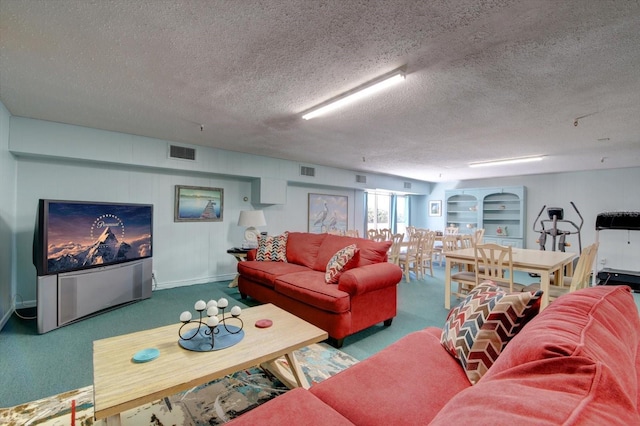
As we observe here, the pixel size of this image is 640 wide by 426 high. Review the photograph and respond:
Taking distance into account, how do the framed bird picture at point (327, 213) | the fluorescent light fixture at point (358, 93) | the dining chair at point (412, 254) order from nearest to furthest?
1. the fluorescent light fixture at point (358, 93)
2. the dining chair at point (412, 254)
3. the framed bird picture at point (327, 213)

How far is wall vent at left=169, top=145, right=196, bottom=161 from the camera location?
14.5 feet

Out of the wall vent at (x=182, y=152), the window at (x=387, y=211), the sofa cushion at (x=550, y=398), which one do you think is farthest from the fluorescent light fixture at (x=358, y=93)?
the window at (x=387, y=211)

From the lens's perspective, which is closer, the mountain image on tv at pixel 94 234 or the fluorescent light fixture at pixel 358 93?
the fluorescent light fixture at pixel 358 93

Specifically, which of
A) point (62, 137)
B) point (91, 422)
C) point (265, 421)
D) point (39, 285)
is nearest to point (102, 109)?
point (62, 137)

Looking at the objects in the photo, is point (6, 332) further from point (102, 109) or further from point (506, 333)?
point (506, 333)

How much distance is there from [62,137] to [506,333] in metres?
4.94

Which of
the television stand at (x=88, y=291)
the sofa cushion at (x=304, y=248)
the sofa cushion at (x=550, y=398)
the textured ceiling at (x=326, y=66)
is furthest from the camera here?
the sofa cushion at (x=304, y=248)

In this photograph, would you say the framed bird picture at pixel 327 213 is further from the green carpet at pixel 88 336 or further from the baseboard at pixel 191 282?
the green carpet at pixel 88 336

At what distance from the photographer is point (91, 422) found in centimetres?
168

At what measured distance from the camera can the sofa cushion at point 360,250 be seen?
315 centimetres

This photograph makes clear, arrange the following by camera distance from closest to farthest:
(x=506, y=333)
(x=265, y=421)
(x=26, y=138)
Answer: (x=265, y=421)
(x=506, y=333)
(x=26, y=138)

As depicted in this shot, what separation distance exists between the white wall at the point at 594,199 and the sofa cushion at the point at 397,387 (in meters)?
7.35

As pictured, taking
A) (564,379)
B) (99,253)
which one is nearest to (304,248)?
(99,253)

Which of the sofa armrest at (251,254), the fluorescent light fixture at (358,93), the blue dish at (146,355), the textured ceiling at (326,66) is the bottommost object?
the blue dish at (146,355)
